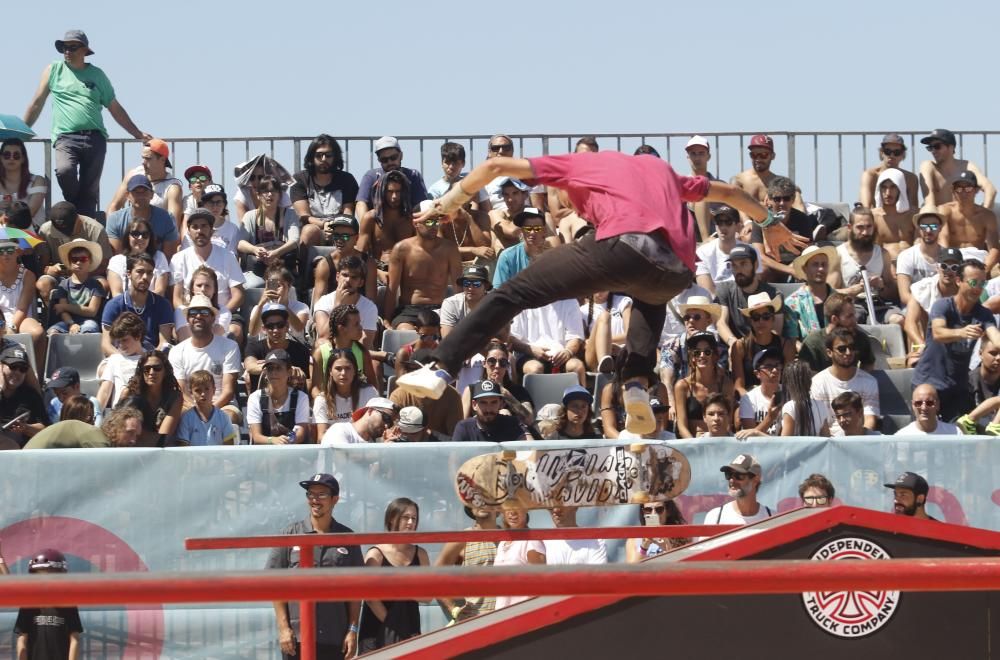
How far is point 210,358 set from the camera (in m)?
11.6

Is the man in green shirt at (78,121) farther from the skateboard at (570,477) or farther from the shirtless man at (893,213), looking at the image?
the skateboard at (570,477)

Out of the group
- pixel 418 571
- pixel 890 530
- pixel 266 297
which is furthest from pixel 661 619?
pixel 266 297

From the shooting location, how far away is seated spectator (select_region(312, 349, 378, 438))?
36.2ft

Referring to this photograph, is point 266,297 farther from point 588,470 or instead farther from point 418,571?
point 418,571

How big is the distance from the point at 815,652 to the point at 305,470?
3953 millimetres

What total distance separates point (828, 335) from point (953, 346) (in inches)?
40.6

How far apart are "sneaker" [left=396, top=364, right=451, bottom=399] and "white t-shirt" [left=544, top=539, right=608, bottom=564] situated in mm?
2337

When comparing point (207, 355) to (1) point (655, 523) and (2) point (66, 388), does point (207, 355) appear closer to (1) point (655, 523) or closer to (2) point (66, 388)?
Answer: (2) point (66, 388)

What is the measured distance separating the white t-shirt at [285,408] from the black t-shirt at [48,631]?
7.60 ft

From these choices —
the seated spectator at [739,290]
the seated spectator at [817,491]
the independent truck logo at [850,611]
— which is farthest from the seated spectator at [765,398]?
the independent truck logo at [850,611]

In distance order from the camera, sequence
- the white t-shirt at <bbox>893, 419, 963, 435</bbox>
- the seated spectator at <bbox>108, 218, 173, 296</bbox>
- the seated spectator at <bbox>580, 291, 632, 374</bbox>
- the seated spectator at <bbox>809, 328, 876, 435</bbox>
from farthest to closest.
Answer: the seated spectator at <bbox>108, 218, 173, 296</bbox>
the seated spectator at <bbox>580, 291, 632, 374</bbox>
the seated spectator at <bbox>809, 328, 876, 435</bbox>
the white t-shirt at <bbox>893, 419, 963, 435</bbox>

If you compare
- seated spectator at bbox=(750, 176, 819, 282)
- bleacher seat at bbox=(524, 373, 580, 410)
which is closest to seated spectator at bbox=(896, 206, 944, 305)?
seated spectator at bbox=(750, 176, 819, 282)

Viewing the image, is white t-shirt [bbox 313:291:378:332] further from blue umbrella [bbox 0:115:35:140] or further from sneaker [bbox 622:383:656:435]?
sneaker [bbox 622:383:656:435]

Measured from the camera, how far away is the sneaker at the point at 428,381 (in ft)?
23.0
